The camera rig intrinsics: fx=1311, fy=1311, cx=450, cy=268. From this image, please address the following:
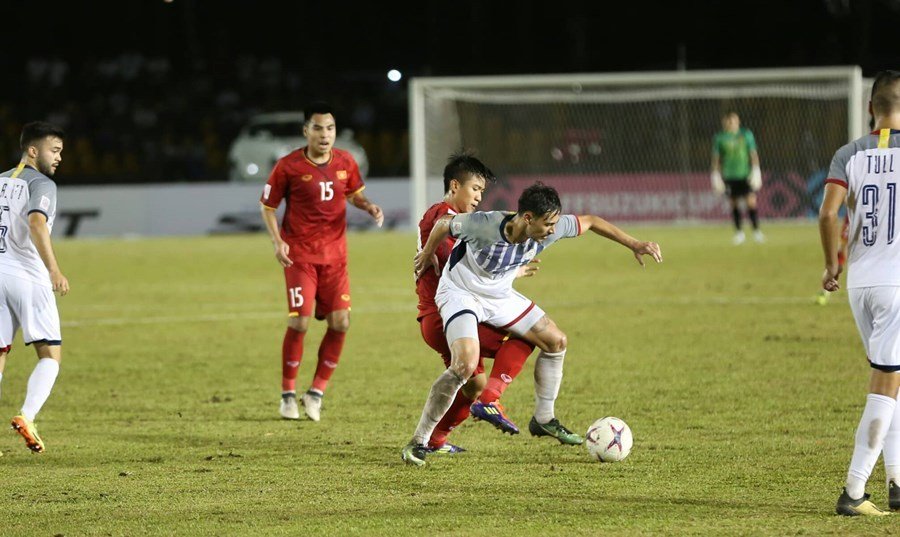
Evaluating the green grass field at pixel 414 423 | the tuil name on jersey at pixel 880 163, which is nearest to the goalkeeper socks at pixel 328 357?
the green grass field at pixel 414 423

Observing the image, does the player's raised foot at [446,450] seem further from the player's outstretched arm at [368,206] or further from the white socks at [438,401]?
the player's outstretched arm at [368,206]

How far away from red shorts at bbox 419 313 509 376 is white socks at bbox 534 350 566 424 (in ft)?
0.88

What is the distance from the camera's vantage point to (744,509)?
597 cm

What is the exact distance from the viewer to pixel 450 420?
24.6ft

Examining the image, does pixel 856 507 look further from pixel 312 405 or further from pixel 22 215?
pixel 22 215

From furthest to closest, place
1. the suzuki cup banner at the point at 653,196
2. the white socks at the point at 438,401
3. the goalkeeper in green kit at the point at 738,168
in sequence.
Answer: the suzuki cup banner at the point at 653,196, the goalkeeper in green kit at the point at 738,168, the white socks at the point at 438,401

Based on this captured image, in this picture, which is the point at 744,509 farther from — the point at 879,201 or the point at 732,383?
the point at 732,383

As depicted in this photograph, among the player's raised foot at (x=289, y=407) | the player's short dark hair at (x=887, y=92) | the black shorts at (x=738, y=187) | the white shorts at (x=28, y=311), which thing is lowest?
the black shorts at (x=738, y=187)

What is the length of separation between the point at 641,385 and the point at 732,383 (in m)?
0.69

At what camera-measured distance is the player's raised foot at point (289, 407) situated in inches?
356

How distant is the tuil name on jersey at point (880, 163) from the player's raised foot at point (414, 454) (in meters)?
2.85

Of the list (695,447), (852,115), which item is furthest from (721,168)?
(695,447)

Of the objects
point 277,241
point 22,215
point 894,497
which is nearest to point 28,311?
point 22,215

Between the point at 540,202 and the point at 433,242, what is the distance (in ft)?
2.25
